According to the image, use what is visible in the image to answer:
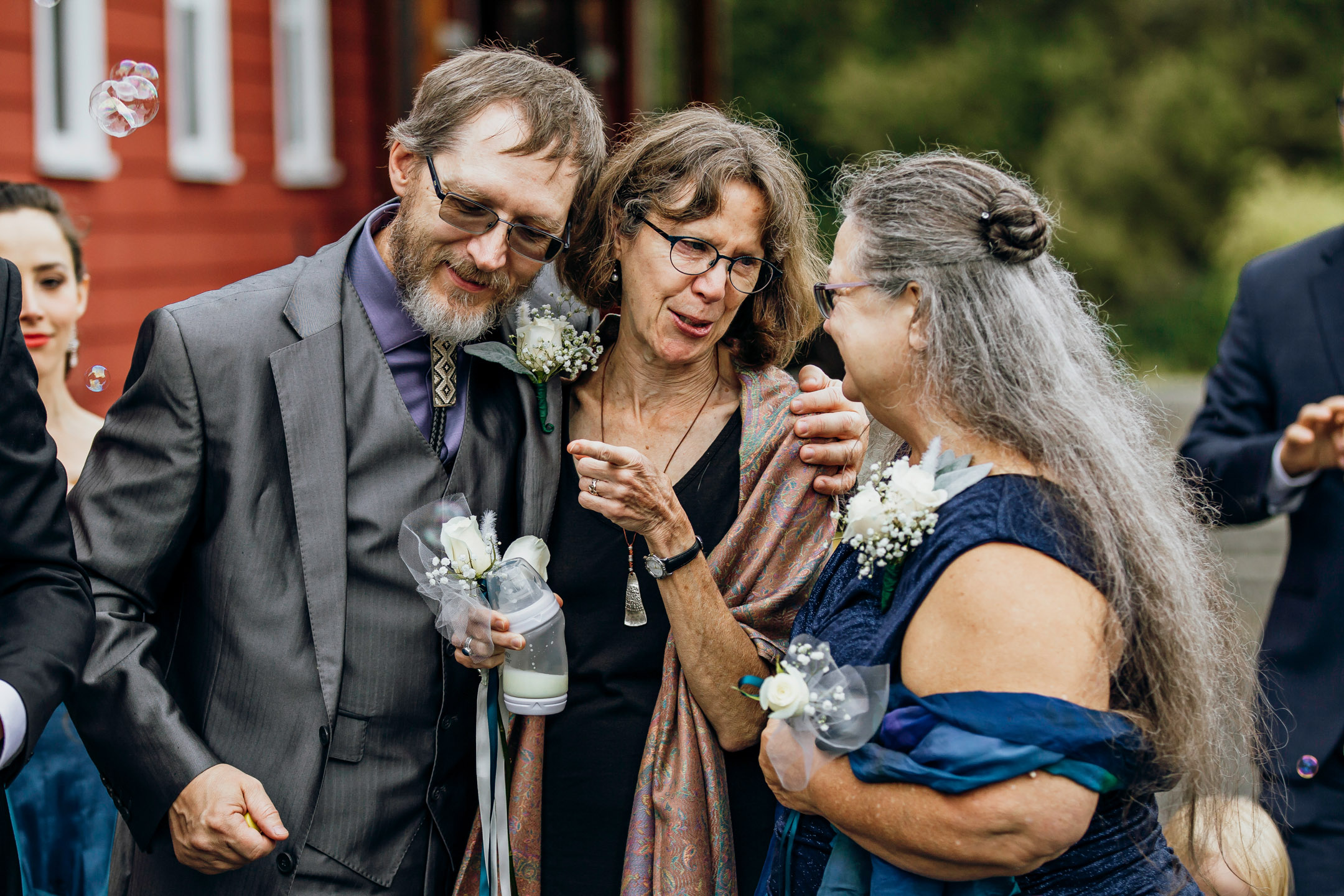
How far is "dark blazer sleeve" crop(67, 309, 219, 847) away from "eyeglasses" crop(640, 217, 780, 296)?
40.6 inches

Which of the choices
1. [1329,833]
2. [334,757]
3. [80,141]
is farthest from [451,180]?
[80,141]

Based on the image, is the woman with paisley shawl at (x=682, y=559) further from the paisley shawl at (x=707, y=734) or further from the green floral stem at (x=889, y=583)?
the green floral stem at (x=889, y=583)

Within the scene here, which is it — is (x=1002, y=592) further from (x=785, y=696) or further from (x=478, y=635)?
(x=478, y=635)

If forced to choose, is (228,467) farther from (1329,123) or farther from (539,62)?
(1329,123)

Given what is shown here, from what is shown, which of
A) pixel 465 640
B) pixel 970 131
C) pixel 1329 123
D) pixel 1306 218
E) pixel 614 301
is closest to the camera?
pixel 465 640

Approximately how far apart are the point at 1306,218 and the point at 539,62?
1324cm

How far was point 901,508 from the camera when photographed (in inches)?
82.8

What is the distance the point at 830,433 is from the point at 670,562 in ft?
1.58

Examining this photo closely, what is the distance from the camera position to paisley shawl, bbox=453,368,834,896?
2.58 meters

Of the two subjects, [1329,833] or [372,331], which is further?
[1329,833]

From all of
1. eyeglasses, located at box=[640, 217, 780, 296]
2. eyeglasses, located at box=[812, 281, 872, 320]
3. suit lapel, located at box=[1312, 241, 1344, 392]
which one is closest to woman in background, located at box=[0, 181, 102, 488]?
eyeglasses, located at box=[640, 217, 780, 296]

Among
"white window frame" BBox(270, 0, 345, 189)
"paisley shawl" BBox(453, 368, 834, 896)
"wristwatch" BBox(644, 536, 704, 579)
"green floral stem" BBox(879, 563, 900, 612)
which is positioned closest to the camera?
"green floral stem" BBox(879, 563, 900, 612)

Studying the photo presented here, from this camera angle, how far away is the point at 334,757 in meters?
2.46

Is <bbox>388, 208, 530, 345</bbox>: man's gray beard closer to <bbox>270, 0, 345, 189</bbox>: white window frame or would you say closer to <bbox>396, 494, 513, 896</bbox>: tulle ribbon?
<bbox>396, 494, 513, 896</bbox>: tulle ribbon
